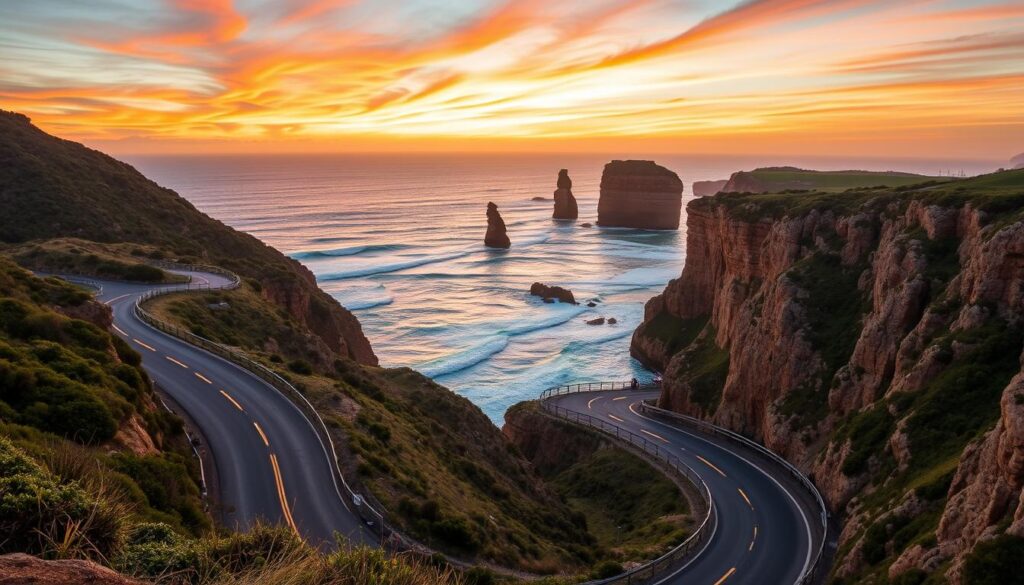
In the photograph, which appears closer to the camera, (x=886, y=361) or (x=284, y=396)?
(x=284, y=396)

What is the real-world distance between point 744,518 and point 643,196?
16656 cm

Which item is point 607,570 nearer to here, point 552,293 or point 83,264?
point 83,264

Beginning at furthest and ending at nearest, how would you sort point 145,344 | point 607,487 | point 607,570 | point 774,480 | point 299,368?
point 607,487 < point 299,368 < point 145,344 < point 774,480 < point 607,570

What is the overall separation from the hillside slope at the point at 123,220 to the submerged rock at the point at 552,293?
122 feet

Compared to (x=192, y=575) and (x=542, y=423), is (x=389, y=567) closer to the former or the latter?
(x=192, y=575)

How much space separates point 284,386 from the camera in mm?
33188

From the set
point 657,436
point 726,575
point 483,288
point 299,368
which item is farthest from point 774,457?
point 483,288

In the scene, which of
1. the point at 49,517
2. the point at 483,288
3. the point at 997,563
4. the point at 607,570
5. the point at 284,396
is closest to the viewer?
the point at 49,517

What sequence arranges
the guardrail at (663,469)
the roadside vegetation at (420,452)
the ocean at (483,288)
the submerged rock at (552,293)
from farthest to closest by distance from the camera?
1. the submerged rock at (552,293)
2. the ocean at (483,288)
3. the guardrail at (663,469)
4. the roadside vegetation at (420,452)

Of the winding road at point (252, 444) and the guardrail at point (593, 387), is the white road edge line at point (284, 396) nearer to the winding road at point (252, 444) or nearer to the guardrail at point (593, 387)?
the winding road at point (252, 444)

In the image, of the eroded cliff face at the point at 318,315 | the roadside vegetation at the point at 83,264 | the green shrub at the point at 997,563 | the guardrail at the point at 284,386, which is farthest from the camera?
the eroded cliff face at the point at 318,315

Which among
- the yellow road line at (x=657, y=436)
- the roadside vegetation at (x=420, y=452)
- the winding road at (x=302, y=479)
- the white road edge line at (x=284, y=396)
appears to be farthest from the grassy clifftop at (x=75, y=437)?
the yellow road line at (x=657, y=436)

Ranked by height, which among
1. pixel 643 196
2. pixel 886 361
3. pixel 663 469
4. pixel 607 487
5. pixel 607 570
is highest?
pixel 643 196

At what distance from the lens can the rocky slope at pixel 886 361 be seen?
19625 mm
